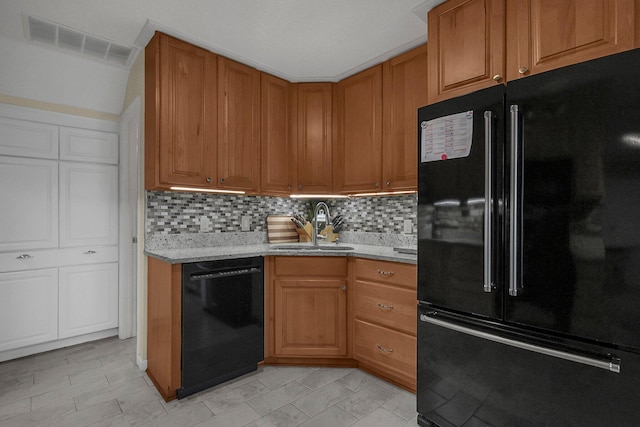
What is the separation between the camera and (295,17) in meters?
2.14

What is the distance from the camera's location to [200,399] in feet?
6.89

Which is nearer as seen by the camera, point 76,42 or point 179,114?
point 179,114

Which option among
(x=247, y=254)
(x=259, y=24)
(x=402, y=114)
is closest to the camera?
(x=259, y=24)

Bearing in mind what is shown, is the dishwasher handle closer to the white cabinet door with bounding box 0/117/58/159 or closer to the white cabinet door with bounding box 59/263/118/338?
the white cabinet door with bounding box 59/263/118/338

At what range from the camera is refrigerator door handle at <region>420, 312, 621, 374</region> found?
4.02 feet

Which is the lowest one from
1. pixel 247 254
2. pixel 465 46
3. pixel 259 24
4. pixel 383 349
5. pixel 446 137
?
pixel 383 349

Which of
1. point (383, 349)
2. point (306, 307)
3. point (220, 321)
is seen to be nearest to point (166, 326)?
point (220, 321)

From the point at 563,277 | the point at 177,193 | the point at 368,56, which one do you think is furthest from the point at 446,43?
the point at 177,193

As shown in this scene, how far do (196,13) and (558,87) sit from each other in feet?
6.84

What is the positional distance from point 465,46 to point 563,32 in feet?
1.50

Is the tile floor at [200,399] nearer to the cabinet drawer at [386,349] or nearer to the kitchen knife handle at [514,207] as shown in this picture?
the cabinet drawer at [386,349]

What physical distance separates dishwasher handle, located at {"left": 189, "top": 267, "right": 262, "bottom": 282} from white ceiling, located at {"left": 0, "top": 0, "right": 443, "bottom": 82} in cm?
169

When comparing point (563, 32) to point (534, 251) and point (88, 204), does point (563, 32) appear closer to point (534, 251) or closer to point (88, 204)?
point (534, 251)

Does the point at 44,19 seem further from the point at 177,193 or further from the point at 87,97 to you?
the point at 177,193
